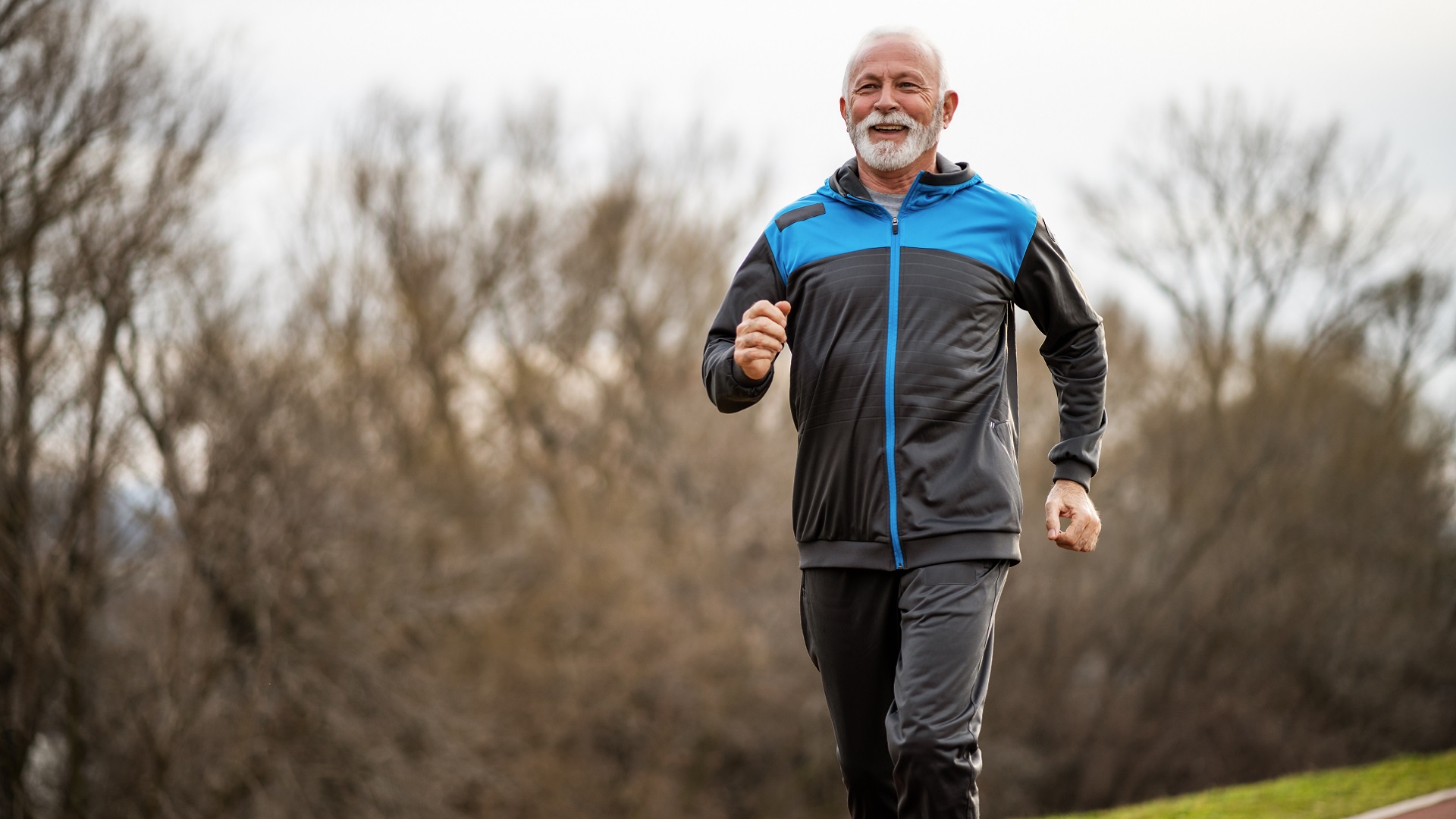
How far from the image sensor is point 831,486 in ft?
9.78

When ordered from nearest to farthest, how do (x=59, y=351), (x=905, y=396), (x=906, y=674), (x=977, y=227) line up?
(x=906, y=674) < (x=905, y=396) < (x=977, y=227) < (x=59, y=351)

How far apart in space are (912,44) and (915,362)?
79 centimetres

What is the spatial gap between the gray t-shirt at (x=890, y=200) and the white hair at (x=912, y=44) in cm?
25

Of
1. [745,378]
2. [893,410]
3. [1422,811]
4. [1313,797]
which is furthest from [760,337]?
[1313,797]

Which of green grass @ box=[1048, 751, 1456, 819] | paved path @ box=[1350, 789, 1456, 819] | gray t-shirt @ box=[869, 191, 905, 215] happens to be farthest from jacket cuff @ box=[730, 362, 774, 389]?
green grass @ box=[1048, 751, 1456, 819]

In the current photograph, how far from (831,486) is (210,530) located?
1360 cm

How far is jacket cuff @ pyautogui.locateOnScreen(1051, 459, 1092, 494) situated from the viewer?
10.00 feet

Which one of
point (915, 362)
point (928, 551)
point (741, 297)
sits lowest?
point (928, 551)

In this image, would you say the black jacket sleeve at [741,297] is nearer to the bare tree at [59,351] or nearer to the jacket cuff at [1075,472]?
the jacket cuff at [1075,472]

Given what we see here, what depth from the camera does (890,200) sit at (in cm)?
314

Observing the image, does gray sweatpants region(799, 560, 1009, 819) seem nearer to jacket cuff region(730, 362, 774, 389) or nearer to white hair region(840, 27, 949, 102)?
jacket cuff region(730, 362, 774, 389)

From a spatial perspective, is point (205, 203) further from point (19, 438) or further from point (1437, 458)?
point (1437, 458)

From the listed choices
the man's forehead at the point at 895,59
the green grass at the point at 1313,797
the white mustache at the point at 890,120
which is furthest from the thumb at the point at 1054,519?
the green grass at the point at 1313,797

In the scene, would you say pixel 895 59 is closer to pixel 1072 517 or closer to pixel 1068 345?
pixel 1068 345
